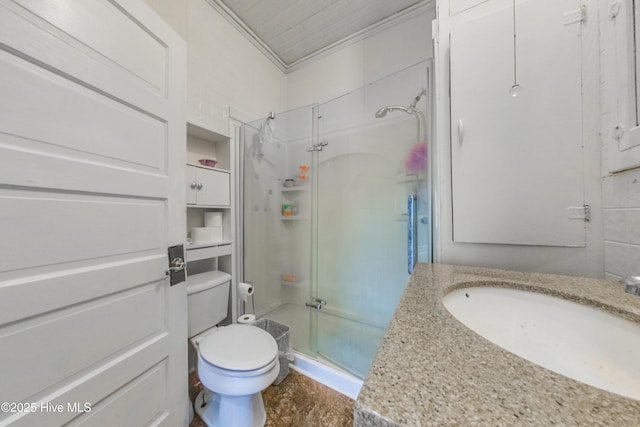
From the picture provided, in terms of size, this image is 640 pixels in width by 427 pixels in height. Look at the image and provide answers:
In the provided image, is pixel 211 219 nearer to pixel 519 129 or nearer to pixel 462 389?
pixel 462 389

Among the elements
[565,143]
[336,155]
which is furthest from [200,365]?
[565,143]

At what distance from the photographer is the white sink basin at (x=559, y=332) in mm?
474

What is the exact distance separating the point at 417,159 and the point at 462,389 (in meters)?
1.37

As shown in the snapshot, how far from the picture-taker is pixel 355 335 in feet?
5.42

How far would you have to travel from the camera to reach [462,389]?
27 centimetres

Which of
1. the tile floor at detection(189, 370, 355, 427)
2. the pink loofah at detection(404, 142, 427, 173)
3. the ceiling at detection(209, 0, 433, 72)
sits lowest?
the tile floor at detection(189, 370, 355, 427)

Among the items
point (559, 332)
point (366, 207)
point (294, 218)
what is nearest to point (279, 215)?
point (294, 218)

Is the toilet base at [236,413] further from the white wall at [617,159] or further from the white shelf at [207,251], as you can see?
the white wall at [617,159]

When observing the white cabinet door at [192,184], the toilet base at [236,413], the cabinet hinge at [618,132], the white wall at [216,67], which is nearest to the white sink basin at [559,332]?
the cabinet hinge at [618,132]

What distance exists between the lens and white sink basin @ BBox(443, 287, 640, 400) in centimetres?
47

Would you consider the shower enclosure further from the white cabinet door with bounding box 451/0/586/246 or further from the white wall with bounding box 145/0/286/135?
the white cabinet door with bounding box 451/0/586/246

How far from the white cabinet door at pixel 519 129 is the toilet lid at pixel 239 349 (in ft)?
3.46

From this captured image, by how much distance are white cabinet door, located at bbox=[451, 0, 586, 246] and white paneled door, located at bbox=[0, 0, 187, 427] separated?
133cm

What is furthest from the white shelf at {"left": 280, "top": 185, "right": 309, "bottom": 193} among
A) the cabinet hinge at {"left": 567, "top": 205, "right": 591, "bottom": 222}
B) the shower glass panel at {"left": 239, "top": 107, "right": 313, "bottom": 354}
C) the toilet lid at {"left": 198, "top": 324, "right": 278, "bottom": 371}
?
the cabinet hinge at {"left": 567, "top": 205, "right": 591, "bottom": 222}
